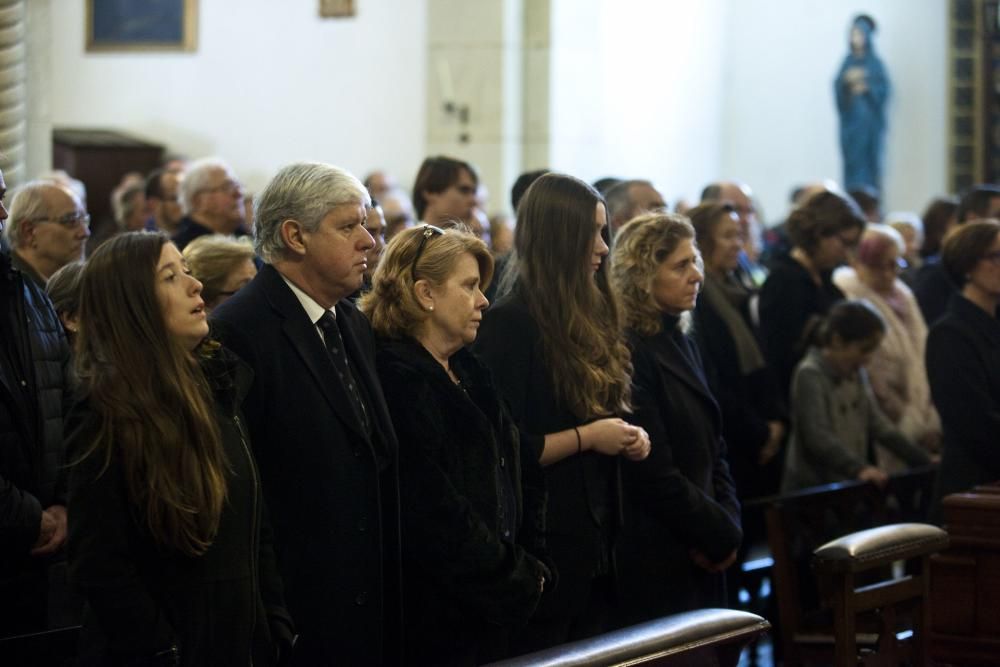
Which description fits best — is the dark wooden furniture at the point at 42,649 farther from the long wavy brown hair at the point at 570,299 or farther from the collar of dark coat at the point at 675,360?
the collar of dark coat at the point at 675,360

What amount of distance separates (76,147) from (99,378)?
369 inches

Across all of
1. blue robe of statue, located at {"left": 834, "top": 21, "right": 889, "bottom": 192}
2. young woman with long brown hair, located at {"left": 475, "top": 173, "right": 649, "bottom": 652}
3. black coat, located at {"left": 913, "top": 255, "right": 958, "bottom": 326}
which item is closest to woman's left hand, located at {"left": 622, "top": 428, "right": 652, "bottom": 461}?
young woman with long brown hair, located at {"left": 475, "top": 173, "right": 649, "bottom": 652}

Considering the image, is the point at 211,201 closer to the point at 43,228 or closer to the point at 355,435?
the point at 43,228

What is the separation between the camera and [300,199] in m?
3.24

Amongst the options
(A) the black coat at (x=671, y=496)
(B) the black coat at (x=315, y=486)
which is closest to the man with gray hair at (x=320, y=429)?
(B) the black coat at (x=315, y=486)

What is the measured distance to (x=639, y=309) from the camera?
13.5ft

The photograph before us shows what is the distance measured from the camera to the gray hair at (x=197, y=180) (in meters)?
5.53

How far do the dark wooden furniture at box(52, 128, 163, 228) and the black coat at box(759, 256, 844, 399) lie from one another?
719cm

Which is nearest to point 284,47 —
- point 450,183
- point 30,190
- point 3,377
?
point 450,183

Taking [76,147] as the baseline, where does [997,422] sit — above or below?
below

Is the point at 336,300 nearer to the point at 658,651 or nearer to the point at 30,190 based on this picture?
the point at 658,651

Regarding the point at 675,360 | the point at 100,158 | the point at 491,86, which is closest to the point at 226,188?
the point at 675,360

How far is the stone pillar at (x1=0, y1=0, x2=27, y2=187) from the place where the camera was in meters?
6.07

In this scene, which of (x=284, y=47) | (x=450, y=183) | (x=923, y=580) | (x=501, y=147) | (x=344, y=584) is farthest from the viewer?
(x=284, y=47)
